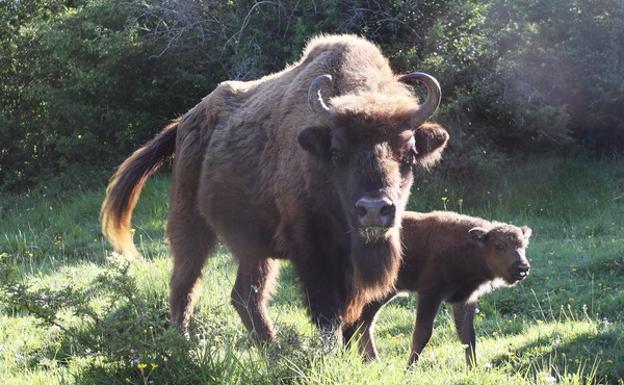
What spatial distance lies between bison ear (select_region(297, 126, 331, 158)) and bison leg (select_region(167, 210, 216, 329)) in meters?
2.00

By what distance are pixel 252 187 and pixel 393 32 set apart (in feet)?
26.8

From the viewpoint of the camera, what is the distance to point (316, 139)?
19.5ft

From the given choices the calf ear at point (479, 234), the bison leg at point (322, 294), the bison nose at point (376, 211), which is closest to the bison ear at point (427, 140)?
the bison nose at point (376, 211)

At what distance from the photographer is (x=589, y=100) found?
1434 cm

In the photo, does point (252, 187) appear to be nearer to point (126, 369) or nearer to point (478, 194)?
point (126, 369)

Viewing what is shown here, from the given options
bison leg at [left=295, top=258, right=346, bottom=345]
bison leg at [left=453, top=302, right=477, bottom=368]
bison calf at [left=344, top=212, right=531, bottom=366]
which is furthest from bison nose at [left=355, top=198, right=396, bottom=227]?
bison calf at [left=344, top=212, right=531, bottom=366]

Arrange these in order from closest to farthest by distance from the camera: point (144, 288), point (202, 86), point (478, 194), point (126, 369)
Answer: point (126, 369) → point (144, 288) → point (478, 194) → point (202, 86)

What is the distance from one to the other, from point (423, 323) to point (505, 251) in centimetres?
106

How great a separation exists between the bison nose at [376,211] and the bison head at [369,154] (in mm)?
19

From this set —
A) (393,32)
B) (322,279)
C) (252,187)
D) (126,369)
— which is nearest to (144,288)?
(252,187)

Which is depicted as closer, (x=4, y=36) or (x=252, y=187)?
(x=252, y=187)

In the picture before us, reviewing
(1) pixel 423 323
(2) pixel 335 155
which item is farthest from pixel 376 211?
(1) pixel 423 323

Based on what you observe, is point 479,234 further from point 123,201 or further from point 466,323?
point 123,201

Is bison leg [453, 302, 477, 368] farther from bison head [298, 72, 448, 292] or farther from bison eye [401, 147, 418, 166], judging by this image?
bison eye [401, 147, 418, 166]
